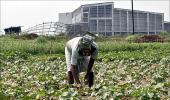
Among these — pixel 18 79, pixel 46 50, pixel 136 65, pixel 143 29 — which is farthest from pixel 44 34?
pixel 143 29

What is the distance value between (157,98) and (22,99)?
209 centimetres

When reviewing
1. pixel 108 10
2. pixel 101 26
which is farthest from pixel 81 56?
pixel 108 10

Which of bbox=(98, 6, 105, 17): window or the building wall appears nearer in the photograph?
bbox=(98, 6, 105, 17): window

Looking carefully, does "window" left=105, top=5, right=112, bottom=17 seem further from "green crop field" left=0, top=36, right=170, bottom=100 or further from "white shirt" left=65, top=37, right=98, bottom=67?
"white shirt" left=65, top=37, right=98, bottom=67

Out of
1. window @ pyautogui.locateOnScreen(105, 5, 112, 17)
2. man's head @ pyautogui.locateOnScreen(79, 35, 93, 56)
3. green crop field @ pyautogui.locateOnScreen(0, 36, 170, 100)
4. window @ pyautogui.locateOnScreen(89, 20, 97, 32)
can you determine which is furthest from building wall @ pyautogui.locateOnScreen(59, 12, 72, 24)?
man's head @ pyautogui.locateOnScreen(79, 35, 93, 56)

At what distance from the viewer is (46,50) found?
24625 millimetres

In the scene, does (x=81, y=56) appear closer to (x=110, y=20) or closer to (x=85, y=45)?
(x=85, y=45)

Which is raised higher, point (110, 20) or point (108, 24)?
point (110, 20)

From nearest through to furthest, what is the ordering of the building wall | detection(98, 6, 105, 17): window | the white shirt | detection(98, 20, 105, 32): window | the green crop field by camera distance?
the green crop field → the white shirt → detection(98, 20, 105, 32): window → detection(98, 6, 105, 17): window → the building wall

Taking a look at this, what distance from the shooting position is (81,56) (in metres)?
9.18

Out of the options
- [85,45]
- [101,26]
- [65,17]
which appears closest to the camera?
[85,45]

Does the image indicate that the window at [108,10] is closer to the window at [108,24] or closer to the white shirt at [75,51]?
the window at [108,24]

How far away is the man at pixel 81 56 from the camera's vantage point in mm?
8633

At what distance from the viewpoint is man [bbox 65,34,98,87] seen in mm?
8633
